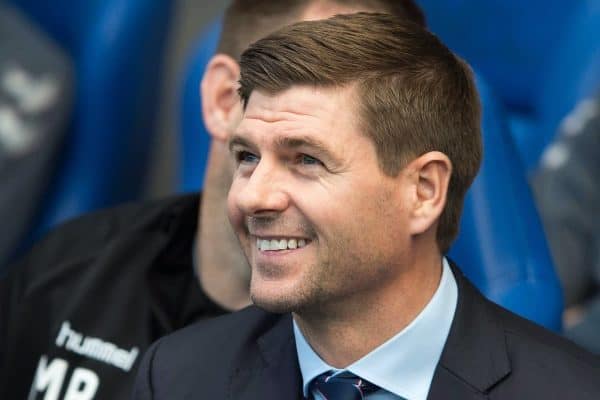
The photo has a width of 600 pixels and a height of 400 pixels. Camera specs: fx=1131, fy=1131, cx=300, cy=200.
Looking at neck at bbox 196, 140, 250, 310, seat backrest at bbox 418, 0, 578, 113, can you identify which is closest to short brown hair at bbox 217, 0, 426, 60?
neck at bbox 196, 140, 250, 310

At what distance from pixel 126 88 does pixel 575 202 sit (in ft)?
2.94

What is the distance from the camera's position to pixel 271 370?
117 centimetres

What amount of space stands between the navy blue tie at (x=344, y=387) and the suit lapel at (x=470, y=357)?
0.21 feet

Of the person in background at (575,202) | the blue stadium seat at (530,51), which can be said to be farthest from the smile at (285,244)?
the blue stadium seat at (530,51)

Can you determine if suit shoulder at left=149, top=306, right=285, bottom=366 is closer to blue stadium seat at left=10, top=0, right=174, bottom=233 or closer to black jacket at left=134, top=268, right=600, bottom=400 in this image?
black jacket at left=134, top=268, right=600, bottom=400

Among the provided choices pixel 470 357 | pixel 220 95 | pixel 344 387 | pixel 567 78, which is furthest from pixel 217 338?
pixel 567 78

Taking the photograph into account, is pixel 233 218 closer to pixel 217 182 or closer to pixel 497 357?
pixel 497 357

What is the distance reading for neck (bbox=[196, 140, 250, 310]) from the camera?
151 centimetres

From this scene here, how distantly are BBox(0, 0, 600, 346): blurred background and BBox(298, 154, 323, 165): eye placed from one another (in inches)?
39.6

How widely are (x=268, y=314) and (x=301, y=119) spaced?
279mm

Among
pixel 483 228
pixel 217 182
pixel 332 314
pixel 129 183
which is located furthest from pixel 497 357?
pixel 129 183

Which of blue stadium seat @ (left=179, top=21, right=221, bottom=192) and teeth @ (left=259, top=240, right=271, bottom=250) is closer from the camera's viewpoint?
teeth @ (left=259, top=240, right=271, bottom=250)

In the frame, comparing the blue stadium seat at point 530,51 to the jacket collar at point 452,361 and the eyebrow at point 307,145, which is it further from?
the eyebrow at point 307,145

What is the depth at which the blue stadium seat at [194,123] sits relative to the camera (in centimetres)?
202
